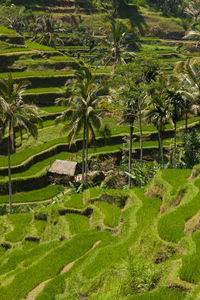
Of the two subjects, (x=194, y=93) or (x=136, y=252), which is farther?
(x=194, y=93)

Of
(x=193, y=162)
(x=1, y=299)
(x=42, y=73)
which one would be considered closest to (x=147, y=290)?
(x=1, y=299)

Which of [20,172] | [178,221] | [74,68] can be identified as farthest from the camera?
[74,68]

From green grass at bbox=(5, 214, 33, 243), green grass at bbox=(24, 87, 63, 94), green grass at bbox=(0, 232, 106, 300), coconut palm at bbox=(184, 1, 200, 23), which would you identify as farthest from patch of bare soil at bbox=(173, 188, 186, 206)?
green grass at bbox=(24, 87, 63, 94)

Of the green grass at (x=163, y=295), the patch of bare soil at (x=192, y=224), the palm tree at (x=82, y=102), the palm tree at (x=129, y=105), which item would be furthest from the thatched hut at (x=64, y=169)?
the green grass at (x=163, y=295)

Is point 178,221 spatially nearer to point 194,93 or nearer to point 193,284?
point 193,284

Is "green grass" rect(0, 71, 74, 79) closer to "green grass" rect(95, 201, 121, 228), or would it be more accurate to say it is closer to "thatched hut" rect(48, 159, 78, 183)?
A: "thatched hut" rect(48, 159, 78, 183)

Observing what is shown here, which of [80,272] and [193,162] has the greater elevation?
[80,272]

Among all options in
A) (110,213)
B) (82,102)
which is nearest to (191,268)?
(110,213)
